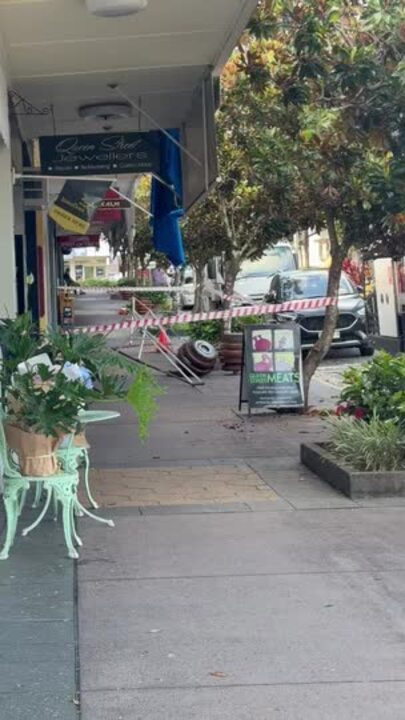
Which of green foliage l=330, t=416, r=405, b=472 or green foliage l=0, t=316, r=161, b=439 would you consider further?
green foliage l=330, t=416, r=405, b=472

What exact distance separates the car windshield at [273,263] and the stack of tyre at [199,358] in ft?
39.6

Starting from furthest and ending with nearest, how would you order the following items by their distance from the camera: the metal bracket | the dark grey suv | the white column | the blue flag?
1. the dark grey suv
2. the blue flag
3. the metal bracket
4. the white column

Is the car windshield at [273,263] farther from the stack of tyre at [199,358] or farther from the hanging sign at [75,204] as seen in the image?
the hanging sign at [75,204]

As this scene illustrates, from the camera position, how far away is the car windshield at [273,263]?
29.0m

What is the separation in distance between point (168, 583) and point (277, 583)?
2.01 feet

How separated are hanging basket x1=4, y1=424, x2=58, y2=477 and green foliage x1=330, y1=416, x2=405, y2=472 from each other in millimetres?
2756

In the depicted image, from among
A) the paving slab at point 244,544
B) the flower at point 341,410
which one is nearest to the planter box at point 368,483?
the paving slab at point 244,544

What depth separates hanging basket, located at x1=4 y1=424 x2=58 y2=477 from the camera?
6172mm

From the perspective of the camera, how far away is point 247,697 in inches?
163

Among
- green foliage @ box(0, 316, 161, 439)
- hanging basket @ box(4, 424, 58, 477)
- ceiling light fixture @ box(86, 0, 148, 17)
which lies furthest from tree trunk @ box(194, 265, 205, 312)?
hanging basket @ box(4, 424, 58, 477)

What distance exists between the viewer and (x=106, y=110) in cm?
1168

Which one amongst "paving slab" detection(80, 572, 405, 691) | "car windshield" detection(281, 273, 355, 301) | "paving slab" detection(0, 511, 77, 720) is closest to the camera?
"paving slab" detection(0, 511, 77, 720)

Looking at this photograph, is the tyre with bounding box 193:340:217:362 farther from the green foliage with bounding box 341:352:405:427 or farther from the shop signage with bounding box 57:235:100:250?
the shop signage with bounding box 57:235:100:250

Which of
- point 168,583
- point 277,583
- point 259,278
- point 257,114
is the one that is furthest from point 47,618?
point 259,278
